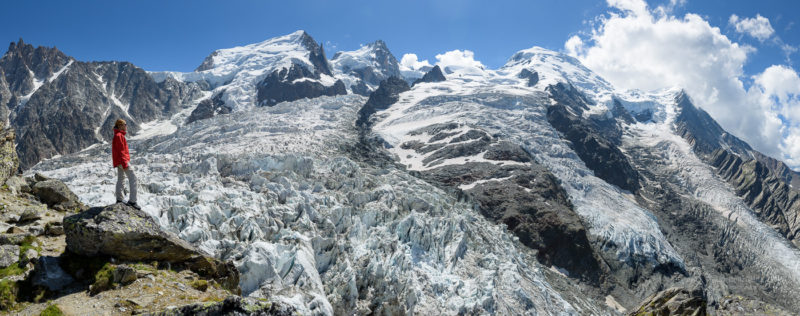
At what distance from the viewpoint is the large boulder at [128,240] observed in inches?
→ 478

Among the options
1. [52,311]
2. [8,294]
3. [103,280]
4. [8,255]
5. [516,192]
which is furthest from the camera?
[516,192]

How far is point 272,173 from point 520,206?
180 ft

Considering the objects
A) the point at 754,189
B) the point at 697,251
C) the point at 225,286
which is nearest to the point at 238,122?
the point at 225,286

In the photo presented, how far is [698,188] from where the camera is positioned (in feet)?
548

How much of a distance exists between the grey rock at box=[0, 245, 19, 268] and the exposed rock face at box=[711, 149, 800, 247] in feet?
581

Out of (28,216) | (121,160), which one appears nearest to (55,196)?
(28,216)

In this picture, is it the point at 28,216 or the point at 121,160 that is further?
the point at 28,216

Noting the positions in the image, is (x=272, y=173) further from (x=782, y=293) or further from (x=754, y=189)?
(x=754, y=189)

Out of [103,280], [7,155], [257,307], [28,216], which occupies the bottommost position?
[7,155]

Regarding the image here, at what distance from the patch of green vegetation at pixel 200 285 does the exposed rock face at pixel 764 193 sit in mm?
172742

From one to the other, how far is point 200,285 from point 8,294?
13.9ft

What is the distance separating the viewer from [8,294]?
10375 mm

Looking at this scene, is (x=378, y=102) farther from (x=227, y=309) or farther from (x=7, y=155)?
(x=227, y=309)

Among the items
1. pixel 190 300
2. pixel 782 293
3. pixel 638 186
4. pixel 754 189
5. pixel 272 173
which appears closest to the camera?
pixel 190 300
